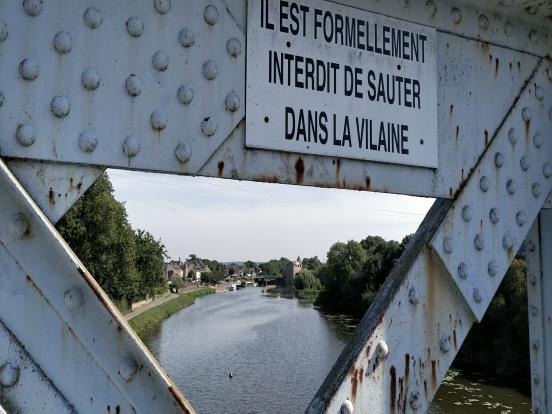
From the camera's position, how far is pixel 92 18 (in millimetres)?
1801

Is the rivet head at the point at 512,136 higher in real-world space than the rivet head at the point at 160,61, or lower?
lower

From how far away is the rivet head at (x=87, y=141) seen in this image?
5.71 feet

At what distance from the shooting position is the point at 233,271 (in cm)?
17725

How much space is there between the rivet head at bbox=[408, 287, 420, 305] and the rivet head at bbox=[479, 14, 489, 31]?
4.37 ft

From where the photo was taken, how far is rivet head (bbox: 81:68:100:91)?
5.80 feet

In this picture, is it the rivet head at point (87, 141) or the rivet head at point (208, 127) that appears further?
the rivet head at point (208, 127)

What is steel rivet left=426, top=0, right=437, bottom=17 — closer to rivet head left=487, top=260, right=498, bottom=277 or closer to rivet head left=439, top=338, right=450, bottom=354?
rivet head left=487, top=260, right=498, bottom=277

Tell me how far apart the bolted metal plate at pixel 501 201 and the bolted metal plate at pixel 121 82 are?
3.86 feet

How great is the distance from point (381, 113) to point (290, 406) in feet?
64.3

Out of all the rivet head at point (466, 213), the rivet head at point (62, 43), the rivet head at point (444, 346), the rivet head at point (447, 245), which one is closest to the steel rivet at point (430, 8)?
the rivet head at point (466, 213)

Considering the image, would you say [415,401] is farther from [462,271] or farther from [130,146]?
[130,146]

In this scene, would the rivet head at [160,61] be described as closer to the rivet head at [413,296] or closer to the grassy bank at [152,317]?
the rivet head at [413,296]

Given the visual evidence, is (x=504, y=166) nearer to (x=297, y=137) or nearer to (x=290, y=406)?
(x=297, y=137)

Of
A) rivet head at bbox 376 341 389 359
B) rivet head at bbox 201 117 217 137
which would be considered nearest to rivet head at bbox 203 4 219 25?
rivet head at bbox 201 117 217 137
